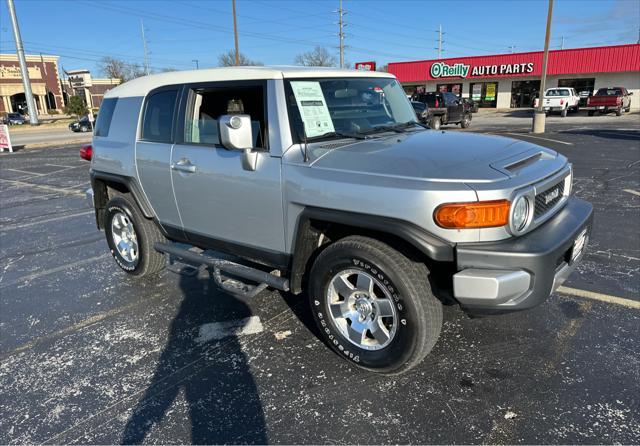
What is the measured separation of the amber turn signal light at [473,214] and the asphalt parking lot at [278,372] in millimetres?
1073

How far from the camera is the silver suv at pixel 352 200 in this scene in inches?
102

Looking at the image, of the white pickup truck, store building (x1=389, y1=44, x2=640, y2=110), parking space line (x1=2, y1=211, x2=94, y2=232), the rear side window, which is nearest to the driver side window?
the rear side window

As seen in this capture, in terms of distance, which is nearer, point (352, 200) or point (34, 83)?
point (352, 200)

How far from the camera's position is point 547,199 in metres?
3.06

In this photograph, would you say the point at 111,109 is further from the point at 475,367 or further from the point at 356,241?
the point at 475,367

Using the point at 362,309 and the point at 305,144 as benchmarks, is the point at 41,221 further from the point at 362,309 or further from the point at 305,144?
the point at 362,309

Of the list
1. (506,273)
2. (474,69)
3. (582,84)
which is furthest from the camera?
(474,69)

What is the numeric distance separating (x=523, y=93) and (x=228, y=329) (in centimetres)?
4504

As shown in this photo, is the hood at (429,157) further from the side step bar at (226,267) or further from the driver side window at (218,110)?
the side step bar at (226,267)

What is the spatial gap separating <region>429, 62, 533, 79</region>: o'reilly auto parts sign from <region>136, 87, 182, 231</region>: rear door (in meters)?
42.4

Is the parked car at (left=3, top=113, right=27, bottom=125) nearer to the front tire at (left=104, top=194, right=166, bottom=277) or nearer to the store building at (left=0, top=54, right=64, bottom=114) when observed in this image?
the store building at (left=0, top=54, right=64, bottom=114)

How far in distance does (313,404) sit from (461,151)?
186 centimetres

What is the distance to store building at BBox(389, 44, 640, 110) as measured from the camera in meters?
37.0

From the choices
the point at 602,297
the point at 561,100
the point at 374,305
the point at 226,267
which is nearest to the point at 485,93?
the point at 561,100
